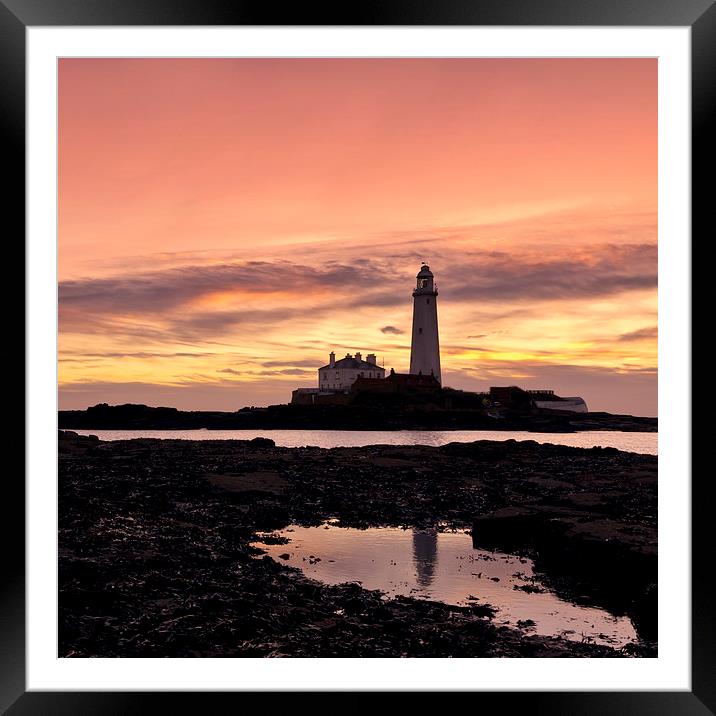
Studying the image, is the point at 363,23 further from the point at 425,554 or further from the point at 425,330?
the point at 425,330

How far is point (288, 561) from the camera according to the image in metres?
8.23

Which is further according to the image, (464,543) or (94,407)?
(94,407)

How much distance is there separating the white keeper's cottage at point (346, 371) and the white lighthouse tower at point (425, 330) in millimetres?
8432

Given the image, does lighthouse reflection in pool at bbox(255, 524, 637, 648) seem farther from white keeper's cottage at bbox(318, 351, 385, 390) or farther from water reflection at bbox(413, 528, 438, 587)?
white keeper's cottage at bbox(318, 351, 385, 390)

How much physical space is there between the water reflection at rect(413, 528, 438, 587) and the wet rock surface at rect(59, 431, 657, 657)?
0.68 metres

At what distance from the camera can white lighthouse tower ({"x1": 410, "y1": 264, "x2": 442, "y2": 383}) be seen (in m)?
49.4

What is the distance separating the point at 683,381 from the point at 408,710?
5.71ft

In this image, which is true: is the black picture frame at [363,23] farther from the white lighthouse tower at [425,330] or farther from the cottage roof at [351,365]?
the cottage roof at [351,365]

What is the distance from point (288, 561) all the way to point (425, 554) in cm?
203

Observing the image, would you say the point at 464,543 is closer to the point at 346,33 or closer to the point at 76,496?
the point at 76,496

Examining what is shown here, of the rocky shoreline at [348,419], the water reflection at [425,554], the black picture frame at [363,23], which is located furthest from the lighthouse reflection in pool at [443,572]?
the rocky shoreline at [348,419]

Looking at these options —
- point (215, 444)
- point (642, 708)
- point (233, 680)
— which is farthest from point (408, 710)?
point (215, 444)

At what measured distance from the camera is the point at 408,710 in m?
2.62

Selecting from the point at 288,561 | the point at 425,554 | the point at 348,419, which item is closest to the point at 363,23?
the point at 288,561
